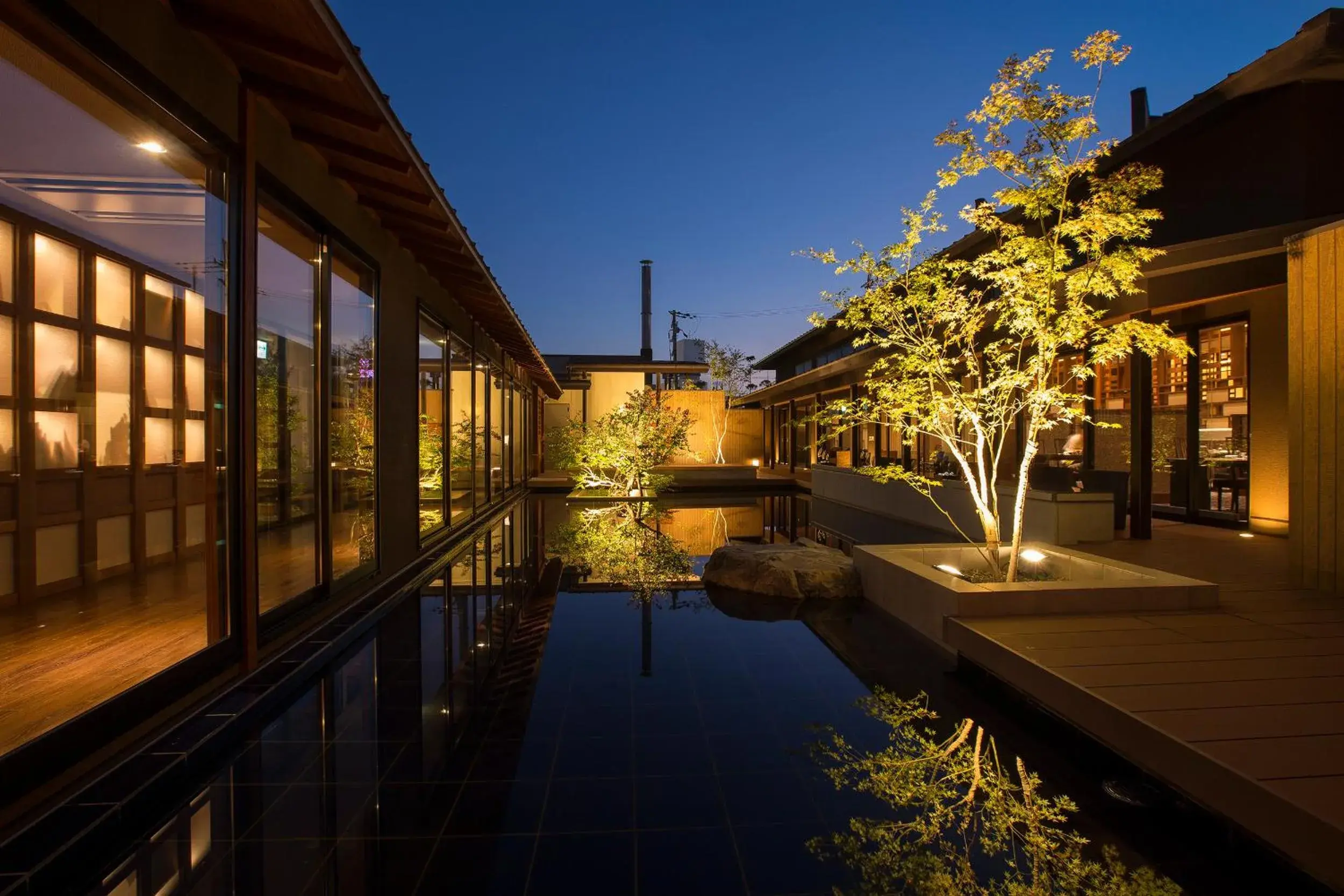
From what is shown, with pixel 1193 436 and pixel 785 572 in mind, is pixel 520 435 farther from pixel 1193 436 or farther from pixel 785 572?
pixel 1193 436

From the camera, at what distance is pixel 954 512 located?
8461 mm

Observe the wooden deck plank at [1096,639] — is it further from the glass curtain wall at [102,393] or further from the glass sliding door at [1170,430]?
the glass sliding door at [1170,430]

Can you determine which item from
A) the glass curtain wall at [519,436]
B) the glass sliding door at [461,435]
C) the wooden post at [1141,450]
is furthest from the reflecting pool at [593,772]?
the glass curtain wall at [519,436]

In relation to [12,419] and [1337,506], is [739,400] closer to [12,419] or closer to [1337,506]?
[1337,506]

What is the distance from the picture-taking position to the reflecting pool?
1.95 metres

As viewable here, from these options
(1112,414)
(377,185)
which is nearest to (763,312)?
(1112,414)

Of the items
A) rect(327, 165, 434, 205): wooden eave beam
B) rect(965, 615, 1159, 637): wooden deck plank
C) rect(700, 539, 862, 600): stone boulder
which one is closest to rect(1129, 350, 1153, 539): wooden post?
rect(700, 539, 862, 600): stone boulder

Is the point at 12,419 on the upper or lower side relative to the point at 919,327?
lower

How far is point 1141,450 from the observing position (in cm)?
718

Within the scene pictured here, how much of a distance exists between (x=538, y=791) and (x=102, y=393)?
13.5ft

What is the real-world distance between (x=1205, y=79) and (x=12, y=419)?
41.3 m

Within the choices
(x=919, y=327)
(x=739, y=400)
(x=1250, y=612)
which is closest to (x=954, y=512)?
(x=919, y=327)

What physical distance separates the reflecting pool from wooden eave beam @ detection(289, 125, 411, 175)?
289 cm

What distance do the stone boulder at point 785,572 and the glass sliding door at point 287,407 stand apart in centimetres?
316
